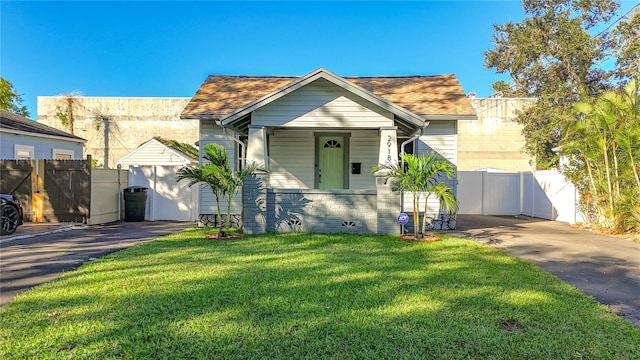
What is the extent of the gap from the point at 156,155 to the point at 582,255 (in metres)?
18.6

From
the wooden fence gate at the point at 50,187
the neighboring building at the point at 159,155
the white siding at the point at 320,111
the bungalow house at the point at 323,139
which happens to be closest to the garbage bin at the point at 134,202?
the wooden fence gate at the point at 50,187

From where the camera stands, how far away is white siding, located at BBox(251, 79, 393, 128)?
9273mm

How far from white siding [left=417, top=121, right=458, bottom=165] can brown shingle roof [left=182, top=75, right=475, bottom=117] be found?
0.52 meters

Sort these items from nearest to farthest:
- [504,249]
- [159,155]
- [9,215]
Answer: [504,249], [9,215], [159,155]

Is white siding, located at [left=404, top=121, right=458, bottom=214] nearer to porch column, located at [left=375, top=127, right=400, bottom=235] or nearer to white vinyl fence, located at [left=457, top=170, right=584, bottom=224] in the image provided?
porch column, located at [left=375, top=127, right=400, bottom=235]

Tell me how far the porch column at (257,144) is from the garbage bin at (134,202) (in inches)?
203

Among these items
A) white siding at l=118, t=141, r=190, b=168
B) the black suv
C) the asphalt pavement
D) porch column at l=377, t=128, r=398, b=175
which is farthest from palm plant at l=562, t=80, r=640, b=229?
white siding at l=118, t=141, r=190, b=168

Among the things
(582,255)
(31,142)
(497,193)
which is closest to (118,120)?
(31,142)

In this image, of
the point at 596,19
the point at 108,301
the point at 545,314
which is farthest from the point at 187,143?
the point at 596,19

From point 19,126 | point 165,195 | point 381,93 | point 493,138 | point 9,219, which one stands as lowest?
point 9,219

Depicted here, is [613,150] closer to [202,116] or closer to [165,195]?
[202,116]

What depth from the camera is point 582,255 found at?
7.04 m

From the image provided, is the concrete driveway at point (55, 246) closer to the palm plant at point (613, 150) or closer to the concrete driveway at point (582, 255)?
the concrete driveway at point (582, 255)

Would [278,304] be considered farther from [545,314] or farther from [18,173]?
[18,173]
